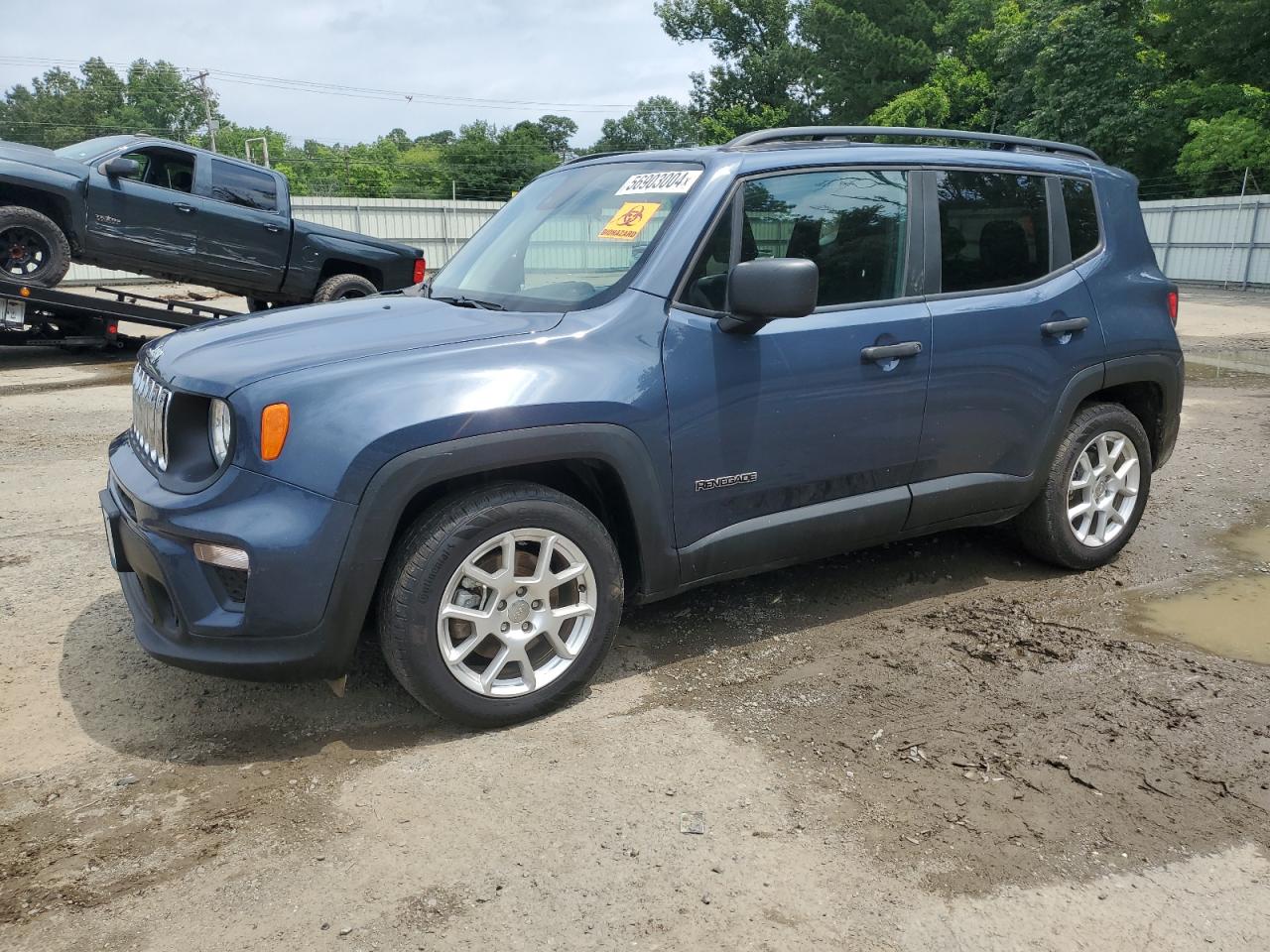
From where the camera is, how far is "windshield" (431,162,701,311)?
3.53m

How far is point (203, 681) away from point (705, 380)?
2.06 metres

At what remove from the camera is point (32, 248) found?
32.9 ft

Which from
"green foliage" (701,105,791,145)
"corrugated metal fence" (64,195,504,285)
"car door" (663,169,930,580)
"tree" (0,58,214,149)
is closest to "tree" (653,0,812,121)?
"green foliage" (701,105,791,145)

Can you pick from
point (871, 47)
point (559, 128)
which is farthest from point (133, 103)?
point (871, 47)

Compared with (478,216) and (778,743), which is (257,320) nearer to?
(778,743)

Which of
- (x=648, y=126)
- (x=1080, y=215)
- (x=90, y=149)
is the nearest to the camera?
(x=1080, y=215)

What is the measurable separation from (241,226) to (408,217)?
14.9 m

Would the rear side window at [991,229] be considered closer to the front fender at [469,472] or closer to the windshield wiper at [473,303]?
the front fender at [469,472]

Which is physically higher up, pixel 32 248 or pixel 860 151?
pixel 860 151

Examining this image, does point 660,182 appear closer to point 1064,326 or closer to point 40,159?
point 1064,326

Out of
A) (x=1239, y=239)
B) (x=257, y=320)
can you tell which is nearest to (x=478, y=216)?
(x=1239, y=239)

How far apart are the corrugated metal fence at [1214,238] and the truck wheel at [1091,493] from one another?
21.1 meters

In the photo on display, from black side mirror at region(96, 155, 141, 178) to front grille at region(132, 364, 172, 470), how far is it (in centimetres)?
819

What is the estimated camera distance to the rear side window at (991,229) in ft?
13.3
